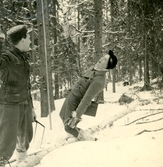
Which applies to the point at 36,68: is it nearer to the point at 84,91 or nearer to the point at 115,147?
the point at 84,91

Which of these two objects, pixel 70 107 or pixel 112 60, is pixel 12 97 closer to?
pixel 70 107

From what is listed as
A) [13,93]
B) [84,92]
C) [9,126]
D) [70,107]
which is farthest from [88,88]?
[9,126]

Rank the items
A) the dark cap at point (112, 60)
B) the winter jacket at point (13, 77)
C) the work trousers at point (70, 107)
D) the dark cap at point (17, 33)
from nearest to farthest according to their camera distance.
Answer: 1. the winter jacket at point (13, 77)
2. the dark cap at point (17, 33)
3. the dark cap at point (112, 60)
4. the work trousers at point (70, 107)

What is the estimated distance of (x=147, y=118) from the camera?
19.7 feet

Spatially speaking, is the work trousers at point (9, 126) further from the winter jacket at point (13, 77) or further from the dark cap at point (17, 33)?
the dark cap at point (17, 33)

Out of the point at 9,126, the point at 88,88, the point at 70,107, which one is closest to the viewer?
the point at 9,126

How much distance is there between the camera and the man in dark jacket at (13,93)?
3643 mm

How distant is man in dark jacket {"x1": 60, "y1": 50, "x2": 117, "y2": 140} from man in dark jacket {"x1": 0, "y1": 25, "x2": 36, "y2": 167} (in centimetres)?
97

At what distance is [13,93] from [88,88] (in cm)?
138

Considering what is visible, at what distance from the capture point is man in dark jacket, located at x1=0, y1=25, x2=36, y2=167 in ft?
12.0

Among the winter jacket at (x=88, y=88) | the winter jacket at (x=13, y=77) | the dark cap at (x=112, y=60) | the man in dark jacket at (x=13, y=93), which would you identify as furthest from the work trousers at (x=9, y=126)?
the dark cap at (x=112, y=60)

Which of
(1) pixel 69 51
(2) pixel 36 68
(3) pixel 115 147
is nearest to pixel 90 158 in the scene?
(3) pixel 115 147

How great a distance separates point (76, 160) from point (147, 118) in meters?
3.01

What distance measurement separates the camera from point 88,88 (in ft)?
14.9
